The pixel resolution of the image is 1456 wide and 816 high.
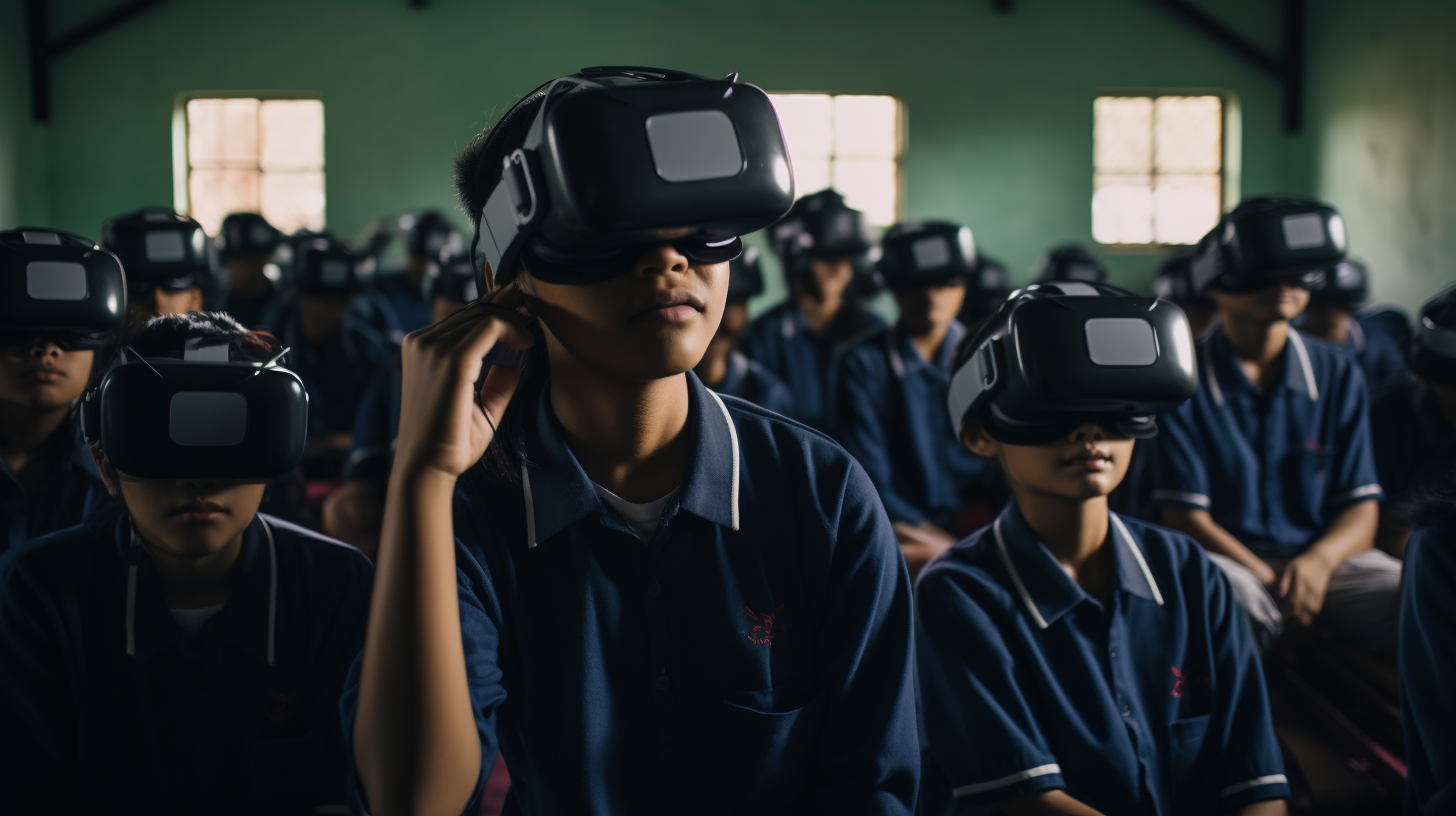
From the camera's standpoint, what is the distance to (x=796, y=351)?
4746 millimetres

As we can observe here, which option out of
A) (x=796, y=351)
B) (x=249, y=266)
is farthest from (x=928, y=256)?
(x=249, y=266)

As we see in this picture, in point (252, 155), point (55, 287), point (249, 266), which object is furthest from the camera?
point (252, 155)

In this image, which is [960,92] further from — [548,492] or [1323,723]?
[548,492]

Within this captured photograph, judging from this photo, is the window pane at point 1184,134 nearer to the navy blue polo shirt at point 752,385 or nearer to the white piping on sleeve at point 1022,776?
the navy blue polo shirt at point 752,385

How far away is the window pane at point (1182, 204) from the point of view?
28.2 feet

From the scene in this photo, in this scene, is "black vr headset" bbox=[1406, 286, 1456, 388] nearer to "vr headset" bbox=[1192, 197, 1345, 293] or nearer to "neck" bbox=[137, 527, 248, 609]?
"vr headset" bbox=[1192, 197, 1345, 293]

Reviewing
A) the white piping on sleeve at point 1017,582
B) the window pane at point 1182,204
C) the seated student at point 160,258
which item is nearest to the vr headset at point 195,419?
the white piping on sleeve at point 1017,582

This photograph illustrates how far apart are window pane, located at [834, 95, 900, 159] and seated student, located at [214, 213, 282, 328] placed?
4684 mm

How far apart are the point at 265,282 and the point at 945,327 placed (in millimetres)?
3653

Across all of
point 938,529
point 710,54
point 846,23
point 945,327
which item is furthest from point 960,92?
point 938,529

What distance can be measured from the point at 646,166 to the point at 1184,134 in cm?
900

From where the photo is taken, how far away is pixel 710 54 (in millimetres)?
8289

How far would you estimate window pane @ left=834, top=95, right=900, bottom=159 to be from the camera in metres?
8.41

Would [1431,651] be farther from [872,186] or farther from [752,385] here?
[872,186]
